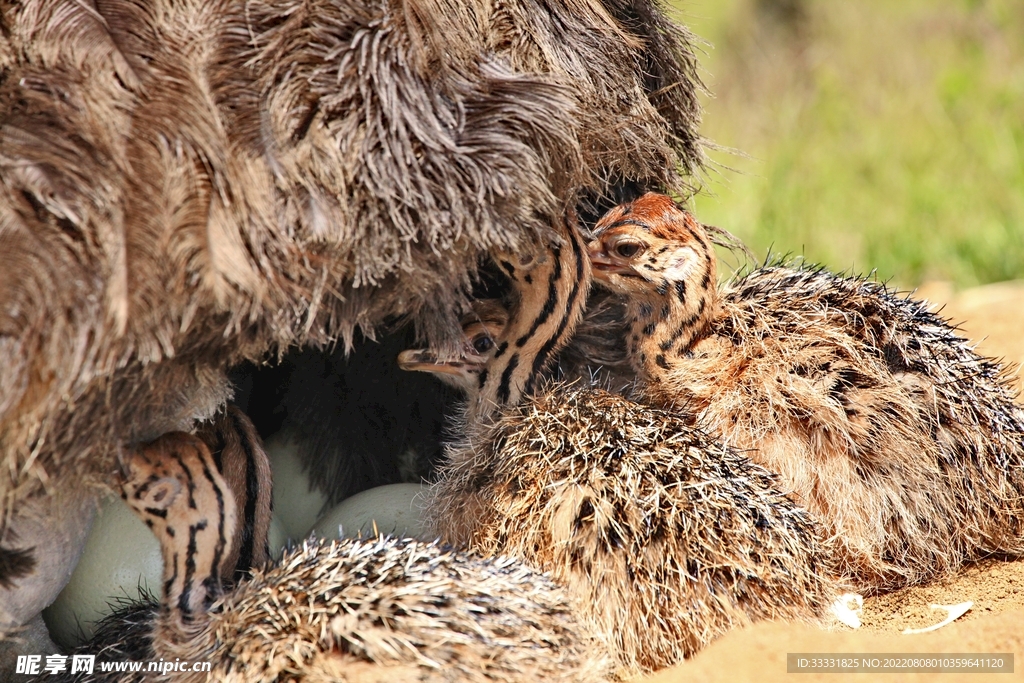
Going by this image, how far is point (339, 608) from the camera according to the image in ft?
7.84

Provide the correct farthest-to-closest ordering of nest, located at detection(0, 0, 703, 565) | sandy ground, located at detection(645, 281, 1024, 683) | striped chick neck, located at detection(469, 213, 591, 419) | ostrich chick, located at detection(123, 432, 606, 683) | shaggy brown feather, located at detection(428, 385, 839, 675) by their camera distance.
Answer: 1. striped chick neck, located at detection(469, 213, 591, 419)
2. shaggy brown feather, located at detection(428, 385, 839, 675)
3. sandy ground, located at detection(645, 281, 1024, 683)
4. ostrich chick, located at detection(123, 432, 606, 683)
5. nest, located at detection(0, 0, 703, 565)

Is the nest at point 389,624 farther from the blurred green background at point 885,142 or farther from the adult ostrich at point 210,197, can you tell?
the blurred green background at point 885,142

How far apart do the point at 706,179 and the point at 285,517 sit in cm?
191

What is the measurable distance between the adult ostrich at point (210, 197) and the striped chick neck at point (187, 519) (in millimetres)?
81

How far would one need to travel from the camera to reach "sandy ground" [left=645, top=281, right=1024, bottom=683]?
2.49 metres

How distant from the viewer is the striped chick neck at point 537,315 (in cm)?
304

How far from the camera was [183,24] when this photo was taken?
2492 millimetres

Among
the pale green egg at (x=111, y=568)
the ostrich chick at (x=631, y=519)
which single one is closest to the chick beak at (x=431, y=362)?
the ostrich chick at (x=631, y=519)

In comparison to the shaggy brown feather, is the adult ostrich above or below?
above

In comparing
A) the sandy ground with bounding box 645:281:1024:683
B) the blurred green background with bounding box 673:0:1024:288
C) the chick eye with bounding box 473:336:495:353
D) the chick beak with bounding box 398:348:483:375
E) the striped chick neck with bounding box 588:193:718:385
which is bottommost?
the sandy ground with bounding box 645:281:1024:683

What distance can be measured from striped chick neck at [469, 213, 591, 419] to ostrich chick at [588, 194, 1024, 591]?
5.2 inches

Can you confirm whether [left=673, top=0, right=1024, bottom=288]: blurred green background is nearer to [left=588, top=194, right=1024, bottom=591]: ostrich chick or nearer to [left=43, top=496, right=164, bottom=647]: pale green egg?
[left=588, top=194, right=1024, bottom=591]: ostrich chick

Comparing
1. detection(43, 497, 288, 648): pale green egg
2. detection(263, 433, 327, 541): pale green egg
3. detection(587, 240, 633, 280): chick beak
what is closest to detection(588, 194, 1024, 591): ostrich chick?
detection(587, 240, 633, 280): chick beak

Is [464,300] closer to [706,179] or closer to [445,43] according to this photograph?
[445,43]
